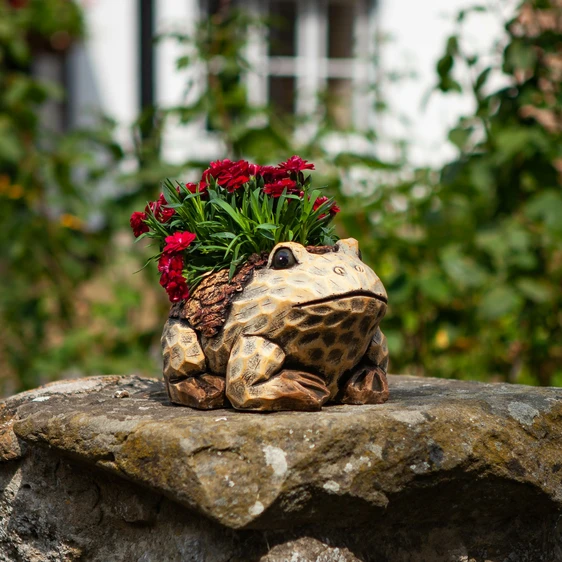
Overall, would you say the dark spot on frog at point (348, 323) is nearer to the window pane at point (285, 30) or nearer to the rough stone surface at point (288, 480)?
the rough stone surface at point (288, 480)

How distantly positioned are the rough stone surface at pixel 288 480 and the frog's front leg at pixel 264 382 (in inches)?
1.7

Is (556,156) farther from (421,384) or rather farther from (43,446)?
(43,446)

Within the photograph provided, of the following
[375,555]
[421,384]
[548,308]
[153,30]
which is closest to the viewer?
[375,555]

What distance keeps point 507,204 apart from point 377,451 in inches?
97.0

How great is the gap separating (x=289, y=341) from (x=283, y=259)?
244 mm

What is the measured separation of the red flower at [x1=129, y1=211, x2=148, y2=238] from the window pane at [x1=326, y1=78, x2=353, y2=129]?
2.96m

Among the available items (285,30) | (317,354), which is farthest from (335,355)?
(285,30)

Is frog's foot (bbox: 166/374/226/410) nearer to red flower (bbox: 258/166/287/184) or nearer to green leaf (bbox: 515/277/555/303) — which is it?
red flower (bbox: 258/166/287/184)

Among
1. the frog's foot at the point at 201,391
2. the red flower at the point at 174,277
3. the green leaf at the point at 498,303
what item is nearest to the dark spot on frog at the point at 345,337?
the frog's foot at the point at 201,391

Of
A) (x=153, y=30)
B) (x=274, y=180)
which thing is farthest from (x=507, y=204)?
(x=153, y=30)

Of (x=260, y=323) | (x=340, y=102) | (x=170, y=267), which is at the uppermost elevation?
(x=340, y=102)

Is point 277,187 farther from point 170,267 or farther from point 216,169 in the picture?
point 170,267

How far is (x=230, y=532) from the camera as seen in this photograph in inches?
89.1

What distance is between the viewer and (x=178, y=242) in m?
2.60
